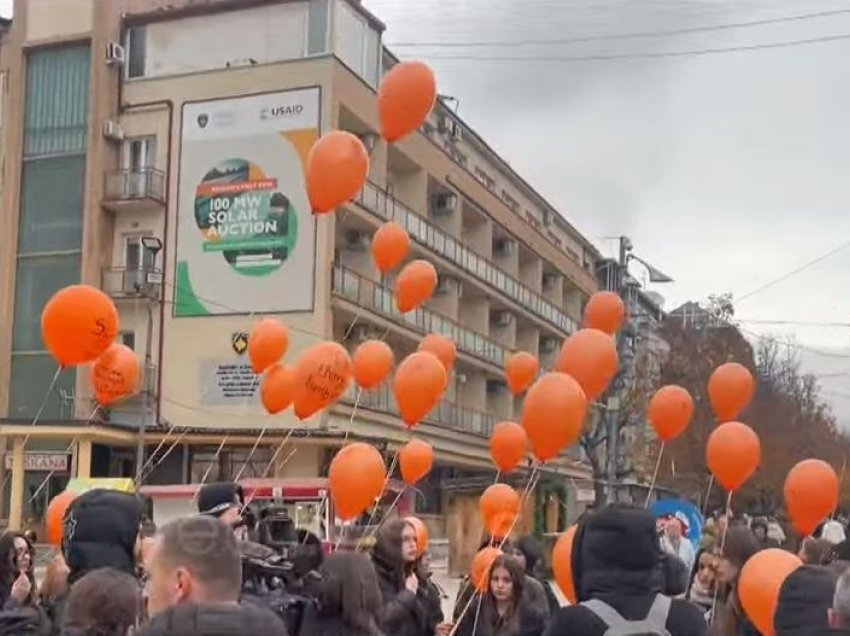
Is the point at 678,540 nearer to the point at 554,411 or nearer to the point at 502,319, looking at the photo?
the point at 554,411

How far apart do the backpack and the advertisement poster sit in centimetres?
2742

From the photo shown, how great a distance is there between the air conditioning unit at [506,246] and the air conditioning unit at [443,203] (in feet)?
20.5

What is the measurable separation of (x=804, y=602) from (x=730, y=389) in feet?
30.3

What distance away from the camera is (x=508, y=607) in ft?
21.5

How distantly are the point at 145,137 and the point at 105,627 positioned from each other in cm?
3161

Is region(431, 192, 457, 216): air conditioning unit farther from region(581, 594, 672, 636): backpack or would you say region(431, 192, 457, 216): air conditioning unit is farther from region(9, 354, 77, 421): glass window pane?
region(581, 594, 672, 636): backpack

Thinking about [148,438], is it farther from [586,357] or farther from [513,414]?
[586,357]

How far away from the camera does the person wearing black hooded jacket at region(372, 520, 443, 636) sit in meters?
6.20

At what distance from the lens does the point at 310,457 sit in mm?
30156

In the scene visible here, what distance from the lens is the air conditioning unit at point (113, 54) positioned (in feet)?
108

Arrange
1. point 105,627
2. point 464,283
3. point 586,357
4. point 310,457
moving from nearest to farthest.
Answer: point 105,627 < point 586,357 < point 310,457 < point 464,283

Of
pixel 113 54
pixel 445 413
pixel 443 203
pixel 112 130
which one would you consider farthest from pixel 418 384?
pixel 443 203

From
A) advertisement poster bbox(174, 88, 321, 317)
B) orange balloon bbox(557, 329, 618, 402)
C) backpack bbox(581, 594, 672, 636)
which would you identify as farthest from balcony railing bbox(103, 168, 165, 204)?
backpack bbox(581, 594, 672, 636)

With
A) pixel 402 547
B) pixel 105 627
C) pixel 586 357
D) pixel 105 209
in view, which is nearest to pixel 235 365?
pixel 105 209
